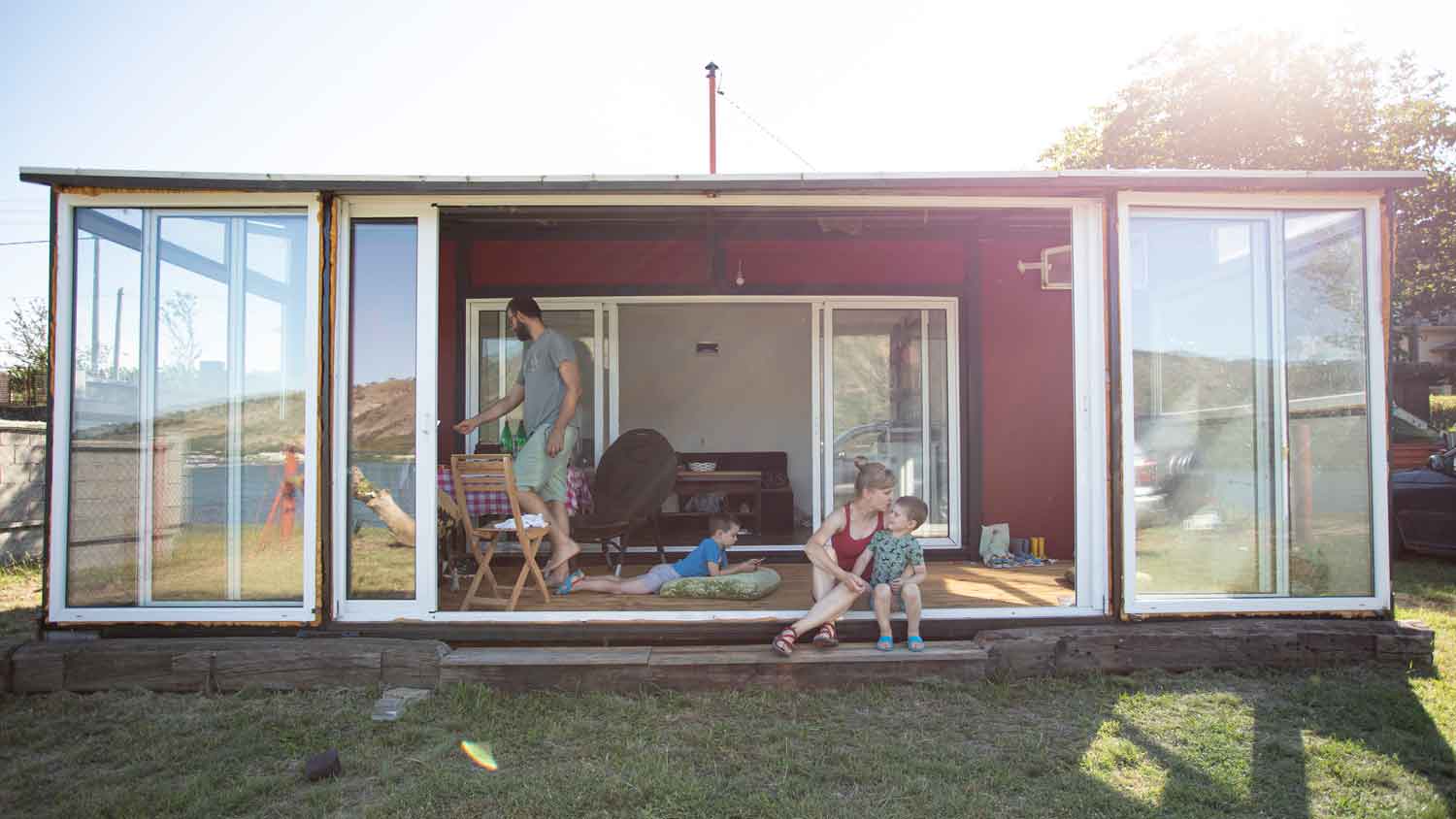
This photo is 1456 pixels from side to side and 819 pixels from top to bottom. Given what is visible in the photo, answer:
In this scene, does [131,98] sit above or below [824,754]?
above

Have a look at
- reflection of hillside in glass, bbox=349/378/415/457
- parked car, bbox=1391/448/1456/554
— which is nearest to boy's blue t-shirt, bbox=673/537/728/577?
reflection of hillside in glass, bbox=349/378/415/457

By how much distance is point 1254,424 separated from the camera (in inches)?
158

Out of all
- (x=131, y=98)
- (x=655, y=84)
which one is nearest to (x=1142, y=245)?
(x=655, y=84)

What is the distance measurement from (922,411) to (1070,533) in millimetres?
1396

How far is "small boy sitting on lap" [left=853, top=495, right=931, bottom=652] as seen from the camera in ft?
12.7

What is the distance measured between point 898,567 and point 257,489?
117 inches

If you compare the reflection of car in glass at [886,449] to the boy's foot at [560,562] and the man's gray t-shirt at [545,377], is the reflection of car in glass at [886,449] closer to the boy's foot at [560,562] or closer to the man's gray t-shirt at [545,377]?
the boy's foot at [560,562]

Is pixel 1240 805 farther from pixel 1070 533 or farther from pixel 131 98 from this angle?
pixel 131 98

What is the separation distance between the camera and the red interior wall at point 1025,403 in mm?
6145

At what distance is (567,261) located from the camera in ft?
20.2

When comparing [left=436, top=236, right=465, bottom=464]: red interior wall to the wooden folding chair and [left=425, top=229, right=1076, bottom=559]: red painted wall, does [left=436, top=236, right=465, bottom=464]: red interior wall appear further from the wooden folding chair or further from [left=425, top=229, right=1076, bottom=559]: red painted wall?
the wooden folding chair

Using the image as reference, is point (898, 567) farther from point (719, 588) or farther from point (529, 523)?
point (529, 523)

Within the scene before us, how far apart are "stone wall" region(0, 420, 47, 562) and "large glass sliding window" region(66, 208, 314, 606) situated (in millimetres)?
4029

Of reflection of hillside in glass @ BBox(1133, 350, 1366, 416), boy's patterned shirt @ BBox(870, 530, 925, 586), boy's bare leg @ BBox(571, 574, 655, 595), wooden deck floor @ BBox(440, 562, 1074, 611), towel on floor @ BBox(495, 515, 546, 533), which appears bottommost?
wooden deck floor @ BBox(440, 562, 1074, 611)
